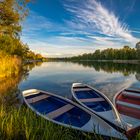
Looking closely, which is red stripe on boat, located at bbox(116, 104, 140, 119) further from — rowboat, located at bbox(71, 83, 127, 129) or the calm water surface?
the calm water surface

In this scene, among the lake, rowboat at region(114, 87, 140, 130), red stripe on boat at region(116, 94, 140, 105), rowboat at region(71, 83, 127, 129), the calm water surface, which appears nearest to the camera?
rowboat at region(71, 83, 127, 129)

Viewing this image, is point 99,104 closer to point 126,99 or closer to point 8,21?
point 126,99

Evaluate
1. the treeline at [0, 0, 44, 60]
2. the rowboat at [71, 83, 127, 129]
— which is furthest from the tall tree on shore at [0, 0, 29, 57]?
the rowboat at [71, 83, 127, 129]

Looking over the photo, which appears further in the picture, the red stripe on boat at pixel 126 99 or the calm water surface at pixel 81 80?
the calm water surface at pixel 81 80

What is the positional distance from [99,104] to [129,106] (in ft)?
4.39

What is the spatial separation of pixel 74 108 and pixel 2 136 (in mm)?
3169

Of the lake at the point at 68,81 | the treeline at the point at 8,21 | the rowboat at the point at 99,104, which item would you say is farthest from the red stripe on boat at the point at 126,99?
the treeline at the point at 8,21

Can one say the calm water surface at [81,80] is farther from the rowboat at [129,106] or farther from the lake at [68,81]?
the rowboat at [129,106]

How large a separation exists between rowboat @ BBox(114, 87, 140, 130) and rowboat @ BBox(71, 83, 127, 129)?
595 millimetres

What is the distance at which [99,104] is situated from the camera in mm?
8688

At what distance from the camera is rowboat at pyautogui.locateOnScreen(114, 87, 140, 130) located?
765 cm

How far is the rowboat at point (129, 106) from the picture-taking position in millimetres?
7651

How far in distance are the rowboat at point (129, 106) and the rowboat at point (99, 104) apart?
1.95 ft

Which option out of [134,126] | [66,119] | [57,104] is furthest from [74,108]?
[134,126]
